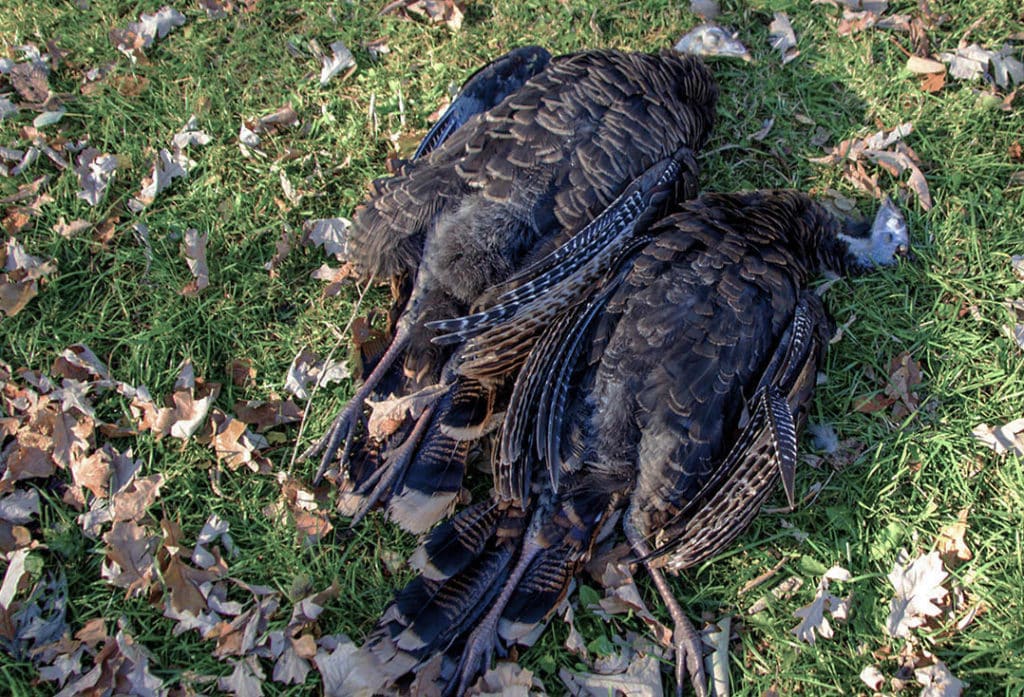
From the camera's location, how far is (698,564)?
3283 millimetres

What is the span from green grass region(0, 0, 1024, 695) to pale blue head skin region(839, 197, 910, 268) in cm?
10

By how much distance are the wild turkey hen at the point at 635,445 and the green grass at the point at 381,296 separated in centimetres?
32

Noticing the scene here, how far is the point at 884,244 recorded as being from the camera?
3758 millimetres

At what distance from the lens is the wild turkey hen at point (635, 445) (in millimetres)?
2939

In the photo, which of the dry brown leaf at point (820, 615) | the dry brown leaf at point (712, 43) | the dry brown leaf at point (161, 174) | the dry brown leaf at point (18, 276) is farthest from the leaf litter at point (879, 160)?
the dry brown leaf at point (18, 276)

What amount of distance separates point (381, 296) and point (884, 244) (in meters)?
2.51

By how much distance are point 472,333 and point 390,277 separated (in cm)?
60

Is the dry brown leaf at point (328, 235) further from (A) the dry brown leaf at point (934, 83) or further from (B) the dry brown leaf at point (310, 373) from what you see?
(A) the dry brown leaf at point (934, 83)

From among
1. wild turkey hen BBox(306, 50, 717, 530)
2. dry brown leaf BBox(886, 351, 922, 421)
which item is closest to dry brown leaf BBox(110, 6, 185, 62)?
wild turkey hen BBox(306, 50, 717, 530)

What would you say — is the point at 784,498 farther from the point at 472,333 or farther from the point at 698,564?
the point at 472,333

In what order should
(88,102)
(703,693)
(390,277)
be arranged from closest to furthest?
(703,693) < (390,277) < (88,102)

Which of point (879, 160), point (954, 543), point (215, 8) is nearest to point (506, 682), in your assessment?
point (954, 543)

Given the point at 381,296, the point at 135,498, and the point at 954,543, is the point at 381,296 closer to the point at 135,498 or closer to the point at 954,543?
the point at 135,498

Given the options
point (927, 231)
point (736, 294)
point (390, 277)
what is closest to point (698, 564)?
point (736, 294)
